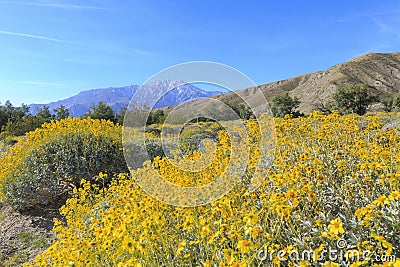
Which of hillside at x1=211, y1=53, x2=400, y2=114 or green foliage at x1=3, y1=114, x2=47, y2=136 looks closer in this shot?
green foliage at x1=3, y1=114, x2=47, y2=136

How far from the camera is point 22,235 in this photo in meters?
4.67

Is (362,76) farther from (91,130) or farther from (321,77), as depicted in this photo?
Answer: (91,130)

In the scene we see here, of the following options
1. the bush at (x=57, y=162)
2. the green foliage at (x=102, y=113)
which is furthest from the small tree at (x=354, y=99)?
the bush at (x=57, y=162)

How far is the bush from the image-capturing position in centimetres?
528

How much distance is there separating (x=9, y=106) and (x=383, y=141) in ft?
106

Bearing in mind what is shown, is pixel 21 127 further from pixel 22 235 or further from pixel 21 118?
pixel 22 235

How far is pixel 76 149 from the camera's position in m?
5.63

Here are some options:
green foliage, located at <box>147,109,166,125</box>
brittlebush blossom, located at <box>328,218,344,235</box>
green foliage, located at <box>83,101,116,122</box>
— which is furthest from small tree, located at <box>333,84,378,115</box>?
brittlebush blossom, located at <box>328,218,344,235</box>

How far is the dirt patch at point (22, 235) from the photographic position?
4133 millimetres

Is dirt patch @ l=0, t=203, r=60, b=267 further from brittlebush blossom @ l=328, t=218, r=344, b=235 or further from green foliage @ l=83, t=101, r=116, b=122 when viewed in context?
green foliage @ l=83, t=101, r=116, b=122

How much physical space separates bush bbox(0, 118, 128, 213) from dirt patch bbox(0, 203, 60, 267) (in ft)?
0.81

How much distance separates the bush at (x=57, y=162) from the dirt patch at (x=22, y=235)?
25 cm

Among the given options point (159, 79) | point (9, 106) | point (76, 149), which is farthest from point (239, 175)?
point (9, 106)

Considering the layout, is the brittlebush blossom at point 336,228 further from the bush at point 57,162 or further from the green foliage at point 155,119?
the green foliage at point 155,119
